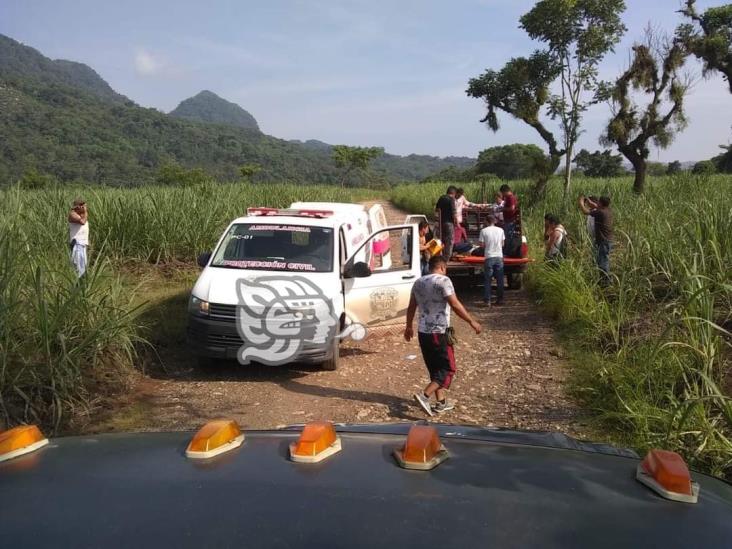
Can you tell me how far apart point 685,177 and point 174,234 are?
36.4ft

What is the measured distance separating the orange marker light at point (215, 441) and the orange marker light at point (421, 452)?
0.54m

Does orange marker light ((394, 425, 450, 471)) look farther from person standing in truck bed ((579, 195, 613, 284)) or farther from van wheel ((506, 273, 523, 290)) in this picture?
van wheel ((506, 273, 523, 290))

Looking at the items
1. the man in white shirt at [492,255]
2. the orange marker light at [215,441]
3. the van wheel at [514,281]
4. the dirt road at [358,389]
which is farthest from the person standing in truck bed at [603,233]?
the orange marker light at [215,441]

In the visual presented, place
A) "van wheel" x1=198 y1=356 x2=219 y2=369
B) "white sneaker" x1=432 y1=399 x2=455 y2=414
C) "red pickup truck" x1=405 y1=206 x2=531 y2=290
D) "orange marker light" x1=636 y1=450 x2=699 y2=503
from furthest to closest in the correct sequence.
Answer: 1. "red pickup truck" x1=405 y1=206 x2=531 y2=290
2. "van wheel" x1=198 y1=356 x2=219 y2=369
3. "white sneaker" x1=432 y1=399 x2=455 y2=414
4. "orange marker light" x1=636 y1=450 x2=699 y2=503

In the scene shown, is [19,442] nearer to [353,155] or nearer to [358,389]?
[358,389]

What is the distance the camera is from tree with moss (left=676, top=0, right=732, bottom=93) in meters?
18.0

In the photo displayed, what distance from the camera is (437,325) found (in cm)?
583

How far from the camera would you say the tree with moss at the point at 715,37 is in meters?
18.0

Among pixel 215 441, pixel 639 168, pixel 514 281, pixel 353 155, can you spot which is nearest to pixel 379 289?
pixel 514 281

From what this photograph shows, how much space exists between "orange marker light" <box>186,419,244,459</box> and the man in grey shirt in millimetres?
3886

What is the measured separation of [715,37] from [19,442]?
21.1 metres

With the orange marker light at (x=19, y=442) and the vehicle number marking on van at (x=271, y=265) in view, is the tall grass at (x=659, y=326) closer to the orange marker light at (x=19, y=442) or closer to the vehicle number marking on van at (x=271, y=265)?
the vehicle number marking on van at (x=271, y=265)

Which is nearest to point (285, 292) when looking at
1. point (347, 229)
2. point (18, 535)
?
point (347, 229)

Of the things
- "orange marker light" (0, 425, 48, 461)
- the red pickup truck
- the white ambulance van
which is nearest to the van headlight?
the white ambulance van
